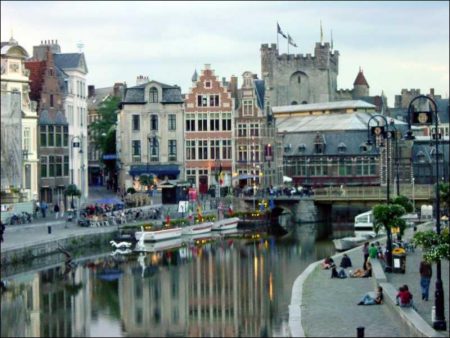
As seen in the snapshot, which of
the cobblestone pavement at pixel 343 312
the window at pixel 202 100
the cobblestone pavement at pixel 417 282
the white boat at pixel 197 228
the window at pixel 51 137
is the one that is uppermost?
the window at pixel 202 100

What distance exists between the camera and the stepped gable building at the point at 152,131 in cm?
9056

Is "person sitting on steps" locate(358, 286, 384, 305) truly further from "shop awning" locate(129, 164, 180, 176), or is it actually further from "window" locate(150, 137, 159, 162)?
"window" locate(150, 137, 159, 162)

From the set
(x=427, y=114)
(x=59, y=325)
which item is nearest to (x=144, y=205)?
(x=59, y=325)

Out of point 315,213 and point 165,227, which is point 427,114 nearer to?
point 165,227

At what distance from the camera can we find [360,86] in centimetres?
14100

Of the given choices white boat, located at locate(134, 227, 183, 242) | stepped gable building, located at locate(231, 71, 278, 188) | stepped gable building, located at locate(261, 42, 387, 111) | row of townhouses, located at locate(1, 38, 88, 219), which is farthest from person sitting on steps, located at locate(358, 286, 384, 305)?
stepped gable building, located at locate(261, 42, 387, 111)

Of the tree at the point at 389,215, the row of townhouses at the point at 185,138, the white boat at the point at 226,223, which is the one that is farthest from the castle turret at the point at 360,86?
the tree at the point at 389,215

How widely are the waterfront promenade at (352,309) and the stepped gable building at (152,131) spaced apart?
152ft

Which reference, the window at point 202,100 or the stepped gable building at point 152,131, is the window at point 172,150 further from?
the window at point 202,100

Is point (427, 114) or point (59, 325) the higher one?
point (427, 114)

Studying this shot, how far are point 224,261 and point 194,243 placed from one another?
10.8 meters

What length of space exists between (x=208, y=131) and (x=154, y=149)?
4540mm

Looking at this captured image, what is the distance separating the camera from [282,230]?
77938 millimetres

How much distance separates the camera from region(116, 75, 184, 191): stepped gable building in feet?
297
